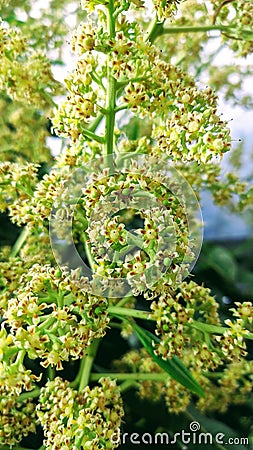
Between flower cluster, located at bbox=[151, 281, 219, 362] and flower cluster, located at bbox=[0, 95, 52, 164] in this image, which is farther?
flower cluster, located at bbox=[0, 95, 52, 164]

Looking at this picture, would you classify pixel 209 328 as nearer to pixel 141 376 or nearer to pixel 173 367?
pixel 173 367

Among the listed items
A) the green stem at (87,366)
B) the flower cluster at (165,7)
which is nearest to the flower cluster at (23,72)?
the flower cluster at (165,7)

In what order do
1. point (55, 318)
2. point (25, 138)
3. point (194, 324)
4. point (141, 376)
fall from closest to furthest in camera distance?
1. point (55, 318)
2. point (194, 324)
3. point (141, 376)
4. point (25, 138)

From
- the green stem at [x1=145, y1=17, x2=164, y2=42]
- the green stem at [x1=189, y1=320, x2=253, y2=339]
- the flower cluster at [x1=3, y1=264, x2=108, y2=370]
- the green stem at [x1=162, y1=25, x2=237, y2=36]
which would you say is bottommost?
the flower cluster at [x1=3, y1=264, x2=108, y2=370]

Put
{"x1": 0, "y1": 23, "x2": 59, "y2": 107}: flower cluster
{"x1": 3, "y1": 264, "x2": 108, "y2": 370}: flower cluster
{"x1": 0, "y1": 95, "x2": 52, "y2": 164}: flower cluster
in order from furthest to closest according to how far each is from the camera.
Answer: {"x1": 0, "y1": 95, "x2": 52, "y2": 164}: flower cluster
{"x1": 0, "y1": 23, "x2": 59, "y2": 107}: flower cluster
{"x1": 3, "y1": 264, "x2": 108, "y2": 370}: flower cluster

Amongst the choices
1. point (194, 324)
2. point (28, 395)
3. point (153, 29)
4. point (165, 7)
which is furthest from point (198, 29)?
point (28, 395)

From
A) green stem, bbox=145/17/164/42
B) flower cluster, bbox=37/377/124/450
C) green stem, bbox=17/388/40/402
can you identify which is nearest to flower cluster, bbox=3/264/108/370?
flower cluster, bbox=37/377/124/450

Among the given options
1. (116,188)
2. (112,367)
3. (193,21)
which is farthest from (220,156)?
(112,367)

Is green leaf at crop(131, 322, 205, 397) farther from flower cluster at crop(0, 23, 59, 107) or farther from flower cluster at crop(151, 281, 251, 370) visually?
flower cluster at crop(0, 23, 59, 107)

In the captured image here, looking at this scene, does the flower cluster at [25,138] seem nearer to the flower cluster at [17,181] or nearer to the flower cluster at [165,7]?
the flower cluster at [17,181]
